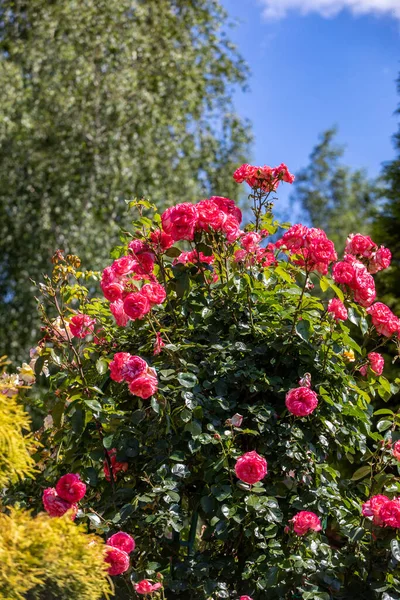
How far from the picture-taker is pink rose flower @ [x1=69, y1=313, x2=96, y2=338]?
2.61 metres

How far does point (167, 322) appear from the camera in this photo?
265 centimetres

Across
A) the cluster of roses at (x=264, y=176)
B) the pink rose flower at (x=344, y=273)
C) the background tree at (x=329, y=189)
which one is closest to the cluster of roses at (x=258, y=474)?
the pink rose flower at (x=344, y=273)

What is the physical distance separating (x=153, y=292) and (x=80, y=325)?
1.27 ft

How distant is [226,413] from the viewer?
242cm

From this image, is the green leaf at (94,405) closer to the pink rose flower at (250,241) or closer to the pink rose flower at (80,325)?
the pink rose flower at (80,325)

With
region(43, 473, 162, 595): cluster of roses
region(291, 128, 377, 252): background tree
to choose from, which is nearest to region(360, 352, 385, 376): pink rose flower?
region(43, 473, 162, 595): cluster of roses

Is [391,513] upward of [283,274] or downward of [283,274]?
downward

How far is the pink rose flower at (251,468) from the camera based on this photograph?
2.17 metres

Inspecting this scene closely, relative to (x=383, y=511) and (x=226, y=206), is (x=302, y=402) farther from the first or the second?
(x=226, y=206)

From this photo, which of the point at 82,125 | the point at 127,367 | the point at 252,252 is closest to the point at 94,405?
the point at 127,367

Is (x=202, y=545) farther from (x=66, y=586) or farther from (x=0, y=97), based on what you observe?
(x=0, y=97)

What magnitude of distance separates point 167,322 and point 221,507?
2.26 feet

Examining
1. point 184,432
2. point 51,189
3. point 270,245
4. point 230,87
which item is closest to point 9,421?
point 184,432

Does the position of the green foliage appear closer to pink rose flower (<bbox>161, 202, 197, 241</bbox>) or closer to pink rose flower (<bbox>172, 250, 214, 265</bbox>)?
pink rose flower (<bbox>161, 202, 197, 241</bbox>)
